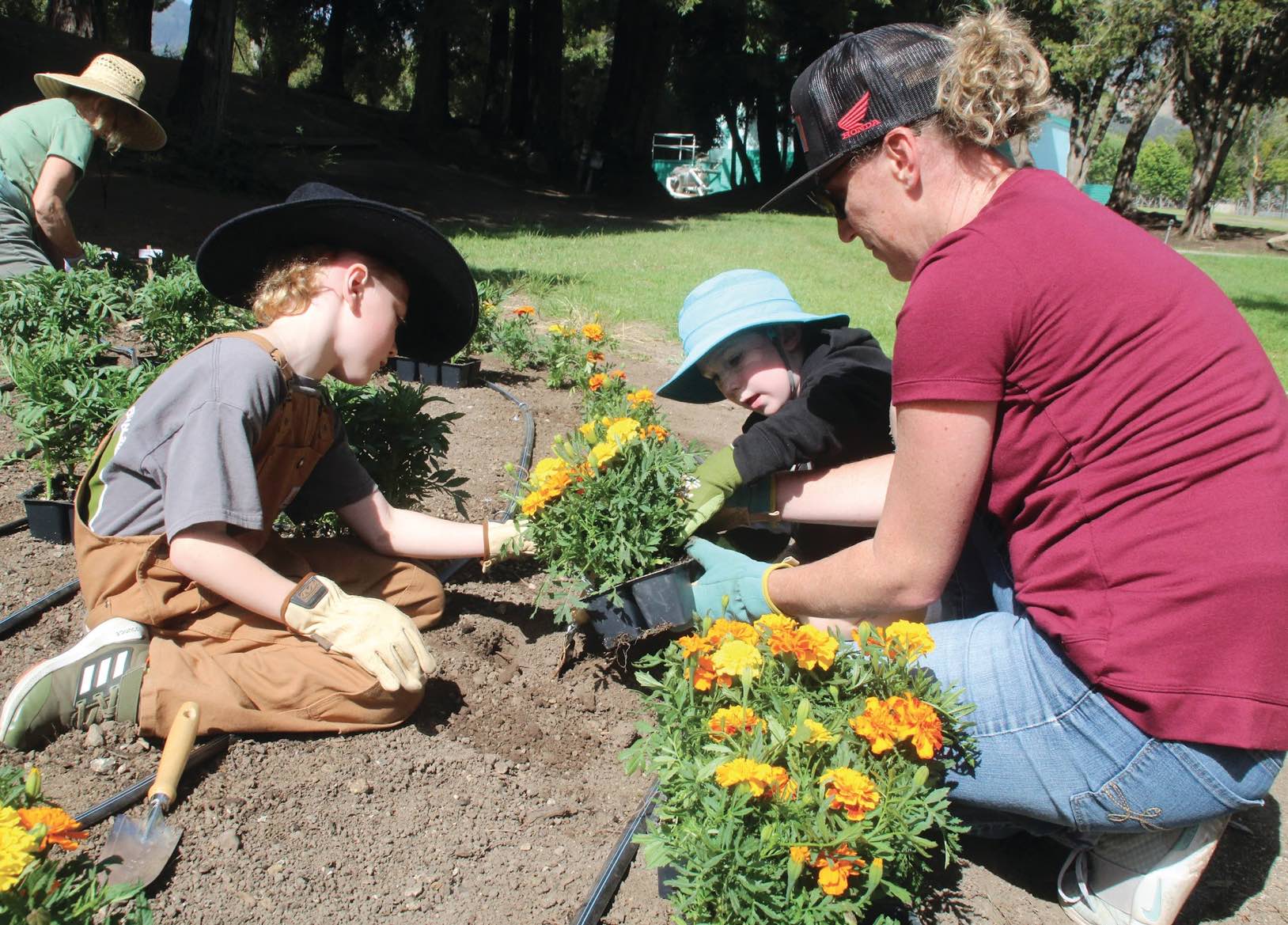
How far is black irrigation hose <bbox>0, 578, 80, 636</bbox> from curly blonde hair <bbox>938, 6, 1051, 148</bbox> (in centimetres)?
259

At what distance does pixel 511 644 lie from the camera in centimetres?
279

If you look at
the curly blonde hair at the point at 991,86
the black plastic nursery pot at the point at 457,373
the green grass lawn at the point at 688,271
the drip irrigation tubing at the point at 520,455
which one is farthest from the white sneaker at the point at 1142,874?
the green grass lawn at the point at 688,271

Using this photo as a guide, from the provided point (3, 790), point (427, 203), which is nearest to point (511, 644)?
point (3, 790)

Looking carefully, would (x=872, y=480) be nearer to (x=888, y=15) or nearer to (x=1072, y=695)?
(x=1072, y=695)

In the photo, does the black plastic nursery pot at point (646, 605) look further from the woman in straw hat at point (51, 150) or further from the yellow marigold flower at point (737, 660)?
the woman in straw hat at point (51, 150)

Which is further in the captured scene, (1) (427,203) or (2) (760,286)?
(1) (427,203)

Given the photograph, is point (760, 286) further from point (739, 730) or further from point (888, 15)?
point (888, 15)

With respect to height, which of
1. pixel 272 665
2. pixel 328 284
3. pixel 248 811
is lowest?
pixel 248 811

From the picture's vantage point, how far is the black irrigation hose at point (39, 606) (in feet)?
8.44

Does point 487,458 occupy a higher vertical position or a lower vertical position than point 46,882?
lower

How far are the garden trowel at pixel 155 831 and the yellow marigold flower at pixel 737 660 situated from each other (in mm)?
1097

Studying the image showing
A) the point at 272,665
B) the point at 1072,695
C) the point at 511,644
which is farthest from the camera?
the point at 511,644

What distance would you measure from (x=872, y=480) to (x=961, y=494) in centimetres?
86

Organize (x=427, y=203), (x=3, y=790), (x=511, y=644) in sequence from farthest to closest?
(x=427, y=203)
(x=511, y=644)
(x=3, y=790)
